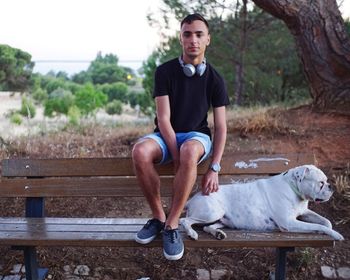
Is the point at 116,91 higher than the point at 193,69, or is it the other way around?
the point at 193,69

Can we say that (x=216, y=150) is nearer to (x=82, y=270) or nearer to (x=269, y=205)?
(x=269, y=205)

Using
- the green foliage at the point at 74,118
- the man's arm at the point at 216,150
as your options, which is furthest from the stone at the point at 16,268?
the green foliage at the point at 74,118

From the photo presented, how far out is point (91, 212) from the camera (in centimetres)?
456

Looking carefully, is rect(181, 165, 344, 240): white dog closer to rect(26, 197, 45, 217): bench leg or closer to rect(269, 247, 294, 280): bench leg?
rect(269, 247, 294, 280): bench leg

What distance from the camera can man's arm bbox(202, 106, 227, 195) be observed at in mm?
3354

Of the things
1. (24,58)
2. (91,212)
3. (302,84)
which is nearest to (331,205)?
(91,212)

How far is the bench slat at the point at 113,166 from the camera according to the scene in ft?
12.0

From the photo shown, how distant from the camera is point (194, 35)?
3367 mm

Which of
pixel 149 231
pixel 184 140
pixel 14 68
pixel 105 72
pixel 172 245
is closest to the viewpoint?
pixel 172 245

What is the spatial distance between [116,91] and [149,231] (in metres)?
37.4

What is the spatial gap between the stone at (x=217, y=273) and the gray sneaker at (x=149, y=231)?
0.87 meters

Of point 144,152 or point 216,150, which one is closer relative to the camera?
point 144,152

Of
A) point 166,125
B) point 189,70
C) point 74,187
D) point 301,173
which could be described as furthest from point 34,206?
point 301,173

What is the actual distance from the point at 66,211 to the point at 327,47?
3.81m
